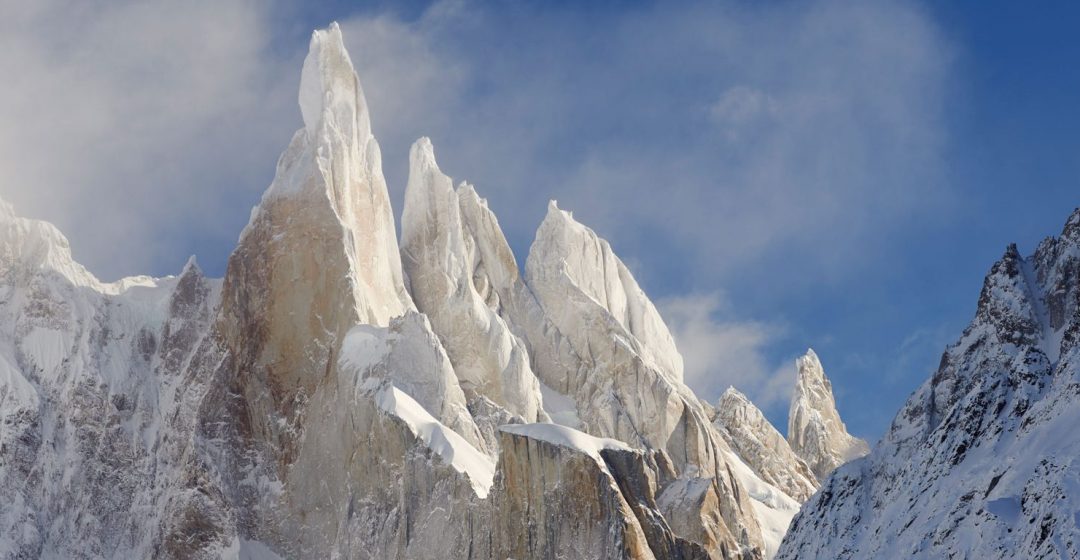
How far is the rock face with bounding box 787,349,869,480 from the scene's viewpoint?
18562 cm

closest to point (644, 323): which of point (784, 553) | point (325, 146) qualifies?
point (325, 146)

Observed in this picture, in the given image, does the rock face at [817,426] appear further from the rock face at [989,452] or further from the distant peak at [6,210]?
the rock face at [989,452]

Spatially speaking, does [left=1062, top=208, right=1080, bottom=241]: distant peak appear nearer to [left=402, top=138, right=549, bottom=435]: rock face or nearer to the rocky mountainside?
the rocky mountainside

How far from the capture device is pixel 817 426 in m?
189

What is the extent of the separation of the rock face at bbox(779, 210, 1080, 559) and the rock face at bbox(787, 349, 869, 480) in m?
99.3

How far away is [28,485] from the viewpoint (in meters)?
130

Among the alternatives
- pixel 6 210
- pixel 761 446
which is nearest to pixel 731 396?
pixel 761 446

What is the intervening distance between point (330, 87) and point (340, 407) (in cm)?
3013

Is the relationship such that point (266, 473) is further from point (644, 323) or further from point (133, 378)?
point (644, 323)

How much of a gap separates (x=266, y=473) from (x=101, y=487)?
12.2 m

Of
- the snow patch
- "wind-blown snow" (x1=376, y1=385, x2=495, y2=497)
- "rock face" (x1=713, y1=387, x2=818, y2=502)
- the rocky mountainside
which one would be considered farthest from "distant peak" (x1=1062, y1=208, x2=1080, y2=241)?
"rock face" (x1=713, y1=387, x2=818, y2=502)

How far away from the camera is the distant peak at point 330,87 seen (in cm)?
14700

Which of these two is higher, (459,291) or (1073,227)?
(459,291)

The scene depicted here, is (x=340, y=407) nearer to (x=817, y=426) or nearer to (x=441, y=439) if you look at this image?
(x=441, y=439)
